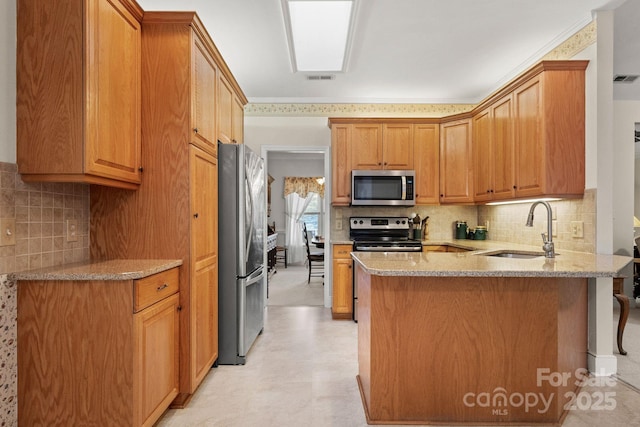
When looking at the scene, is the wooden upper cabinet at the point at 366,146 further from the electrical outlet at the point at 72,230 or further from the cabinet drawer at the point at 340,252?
the electrical outlet at the point at 72,230

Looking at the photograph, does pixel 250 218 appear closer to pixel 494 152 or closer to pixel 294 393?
pixel 294 393

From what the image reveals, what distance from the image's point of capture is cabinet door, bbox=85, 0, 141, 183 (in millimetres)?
1705

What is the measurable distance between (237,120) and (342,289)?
2124 mm

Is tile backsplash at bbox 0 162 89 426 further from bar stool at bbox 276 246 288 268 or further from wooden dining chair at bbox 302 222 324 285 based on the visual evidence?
bar stool at bbox 276 246 288 268

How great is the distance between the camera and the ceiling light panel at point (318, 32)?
8.06 feet

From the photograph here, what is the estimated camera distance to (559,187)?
2707mm

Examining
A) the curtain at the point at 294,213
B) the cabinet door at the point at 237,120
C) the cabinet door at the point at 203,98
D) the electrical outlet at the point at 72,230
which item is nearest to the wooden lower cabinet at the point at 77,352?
the electrical outlet at the point at 72,230

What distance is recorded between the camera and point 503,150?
334 cm

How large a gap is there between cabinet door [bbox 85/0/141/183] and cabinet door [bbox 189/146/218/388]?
0.35 metres

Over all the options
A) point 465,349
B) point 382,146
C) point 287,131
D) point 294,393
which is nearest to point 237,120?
point 287,131

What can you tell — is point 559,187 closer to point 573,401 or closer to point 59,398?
point 573,401

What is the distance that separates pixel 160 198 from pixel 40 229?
598 millimetres

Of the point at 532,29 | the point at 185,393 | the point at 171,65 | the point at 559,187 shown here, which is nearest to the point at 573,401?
the point at 559,187

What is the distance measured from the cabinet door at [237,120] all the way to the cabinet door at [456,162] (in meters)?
2.31
